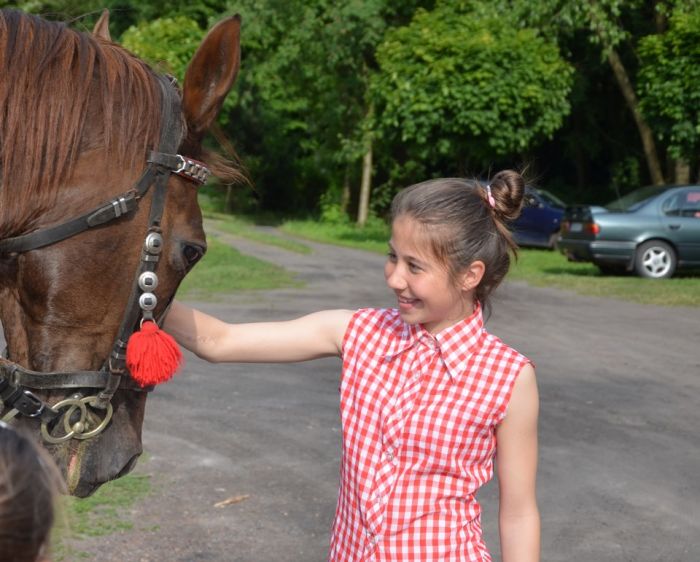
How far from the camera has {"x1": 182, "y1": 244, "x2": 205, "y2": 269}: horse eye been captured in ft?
8.86

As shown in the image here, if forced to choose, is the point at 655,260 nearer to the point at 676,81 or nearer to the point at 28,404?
the point at 676,81

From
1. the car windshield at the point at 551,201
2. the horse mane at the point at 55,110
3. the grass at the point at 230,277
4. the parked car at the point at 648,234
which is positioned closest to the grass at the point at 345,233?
the car windshield at the point at 551,201

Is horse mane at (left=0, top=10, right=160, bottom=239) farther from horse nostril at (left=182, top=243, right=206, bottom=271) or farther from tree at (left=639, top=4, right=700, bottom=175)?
tree at (left=639, top=4, right=700, bottom=175)

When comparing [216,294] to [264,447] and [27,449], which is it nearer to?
[264,447]

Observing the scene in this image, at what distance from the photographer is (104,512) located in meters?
5.49

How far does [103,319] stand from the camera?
8.68 feet

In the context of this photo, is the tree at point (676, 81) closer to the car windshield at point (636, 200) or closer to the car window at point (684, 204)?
the car windshield at point (636, 200)

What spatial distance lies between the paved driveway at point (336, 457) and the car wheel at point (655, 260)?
20.7ft

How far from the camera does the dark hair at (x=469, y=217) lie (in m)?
2.80

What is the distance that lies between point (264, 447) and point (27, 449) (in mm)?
5363

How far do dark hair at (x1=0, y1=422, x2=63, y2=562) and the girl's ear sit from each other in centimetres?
150

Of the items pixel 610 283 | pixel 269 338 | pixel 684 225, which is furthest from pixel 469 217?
pixel 684 225

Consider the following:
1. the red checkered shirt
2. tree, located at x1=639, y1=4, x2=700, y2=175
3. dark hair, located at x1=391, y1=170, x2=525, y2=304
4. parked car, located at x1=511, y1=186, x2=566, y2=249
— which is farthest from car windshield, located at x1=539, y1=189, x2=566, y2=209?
the red checkered shirt

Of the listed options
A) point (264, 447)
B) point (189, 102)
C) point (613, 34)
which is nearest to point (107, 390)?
point (189, 102)
